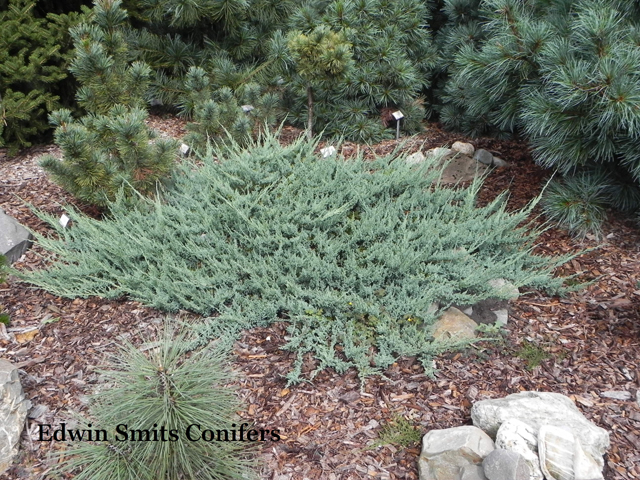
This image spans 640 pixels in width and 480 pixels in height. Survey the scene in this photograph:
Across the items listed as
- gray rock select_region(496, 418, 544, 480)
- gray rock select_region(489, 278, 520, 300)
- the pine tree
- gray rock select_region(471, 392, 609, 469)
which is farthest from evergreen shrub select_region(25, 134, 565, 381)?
the pine tree

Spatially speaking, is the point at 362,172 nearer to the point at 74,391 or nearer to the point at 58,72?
the point at 74,391

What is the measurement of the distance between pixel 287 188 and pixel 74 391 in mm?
1724

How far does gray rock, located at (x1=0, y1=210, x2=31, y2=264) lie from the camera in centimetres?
372

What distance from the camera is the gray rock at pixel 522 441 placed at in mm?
2232

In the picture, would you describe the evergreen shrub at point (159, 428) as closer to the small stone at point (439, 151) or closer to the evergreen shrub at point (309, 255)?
the evergreen shrub at point (309, 255)

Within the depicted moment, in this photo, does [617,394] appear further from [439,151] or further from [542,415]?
[439,151]

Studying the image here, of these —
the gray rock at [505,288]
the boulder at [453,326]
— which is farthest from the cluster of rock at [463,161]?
the boulder at [453,326]

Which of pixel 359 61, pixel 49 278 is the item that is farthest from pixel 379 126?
pixel 49 278

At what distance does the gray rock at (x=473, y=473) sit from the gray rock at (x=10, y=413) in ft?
→ 6.34

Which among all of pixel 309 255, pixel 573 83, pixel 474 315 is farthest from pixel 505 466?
pixel 573 83

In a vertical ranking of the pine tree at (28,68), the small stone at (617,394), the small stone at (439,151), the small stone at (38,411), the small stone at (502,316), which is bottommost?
the small stone at (439,151)

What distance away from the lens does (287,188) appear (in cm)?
364

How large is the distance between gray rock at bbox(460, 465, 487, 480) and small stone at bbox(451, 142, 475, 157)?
3.33 meters

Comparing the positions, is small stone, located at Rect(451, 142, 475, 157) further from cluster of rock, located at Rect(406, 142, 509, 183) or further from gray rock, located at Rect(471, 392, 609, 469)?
gray rock, located at Rect(471, 392, 609, 469)
